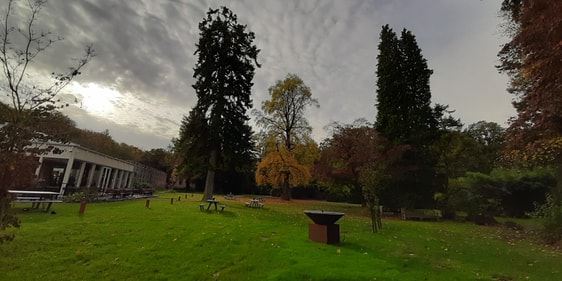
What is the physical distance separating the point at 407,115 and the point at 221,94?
15557 millimetres

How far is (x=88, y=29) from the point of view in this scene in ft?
31.1

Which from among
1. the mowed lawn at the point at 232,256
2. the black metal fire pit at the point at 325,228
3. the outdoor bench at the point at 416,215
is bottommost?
the mowed lawn at the point at 232,256

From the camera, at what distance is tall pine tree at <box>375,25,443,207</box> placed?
75.7 ft

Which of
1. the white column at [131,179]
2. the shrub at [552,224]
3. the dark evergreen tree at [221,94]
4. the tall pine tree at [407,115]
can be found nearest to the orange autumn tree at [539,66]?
the shrub at [552,224]

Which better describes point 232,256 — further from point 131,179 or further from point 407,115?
point 131,179

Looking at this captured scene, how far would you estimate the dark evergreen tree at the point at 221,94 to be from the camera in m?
22.4

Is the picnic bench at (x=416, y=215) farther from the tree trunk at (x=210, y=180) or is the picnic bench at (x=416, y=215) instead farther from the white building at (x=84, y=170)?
the white building at (x=84, y=170)

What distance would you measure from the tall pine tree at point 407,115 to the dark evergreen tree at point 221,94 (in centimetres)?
1203

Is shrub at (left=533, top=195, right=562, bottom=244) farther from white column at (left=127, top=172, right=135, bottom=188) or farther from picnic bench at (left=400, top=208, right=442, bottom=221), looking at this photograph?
white column at (left=127, top=172, right=135, bottom=188)

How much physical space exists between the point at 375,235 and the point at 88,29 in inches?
492

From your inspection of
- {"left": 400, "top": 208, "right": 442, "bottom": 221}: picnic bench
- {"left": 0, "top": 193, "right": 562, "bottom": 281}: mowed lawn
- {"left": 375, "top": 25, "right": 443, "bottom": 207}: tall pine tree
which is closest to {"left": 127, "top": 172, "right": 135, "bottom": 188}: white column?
{"left": 0, "top": 193, "right": 562, "bottom": 281}: mowed lawn

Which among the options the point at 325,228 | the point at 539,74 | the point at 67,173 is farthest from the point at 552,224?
the point at 67,173

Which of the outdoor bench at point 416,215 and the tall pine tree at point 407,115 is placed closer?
the outdoor bench at point 416,215

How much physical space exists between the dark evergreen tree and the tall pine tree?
12.0 meters
